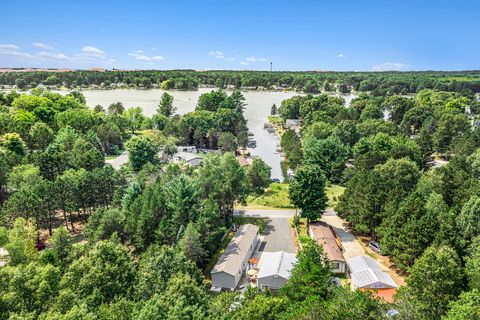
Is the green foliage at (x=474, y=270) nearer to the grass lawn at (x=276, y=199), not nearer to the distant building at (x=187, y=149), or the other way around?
the grass lawn at (x=276, y=199)

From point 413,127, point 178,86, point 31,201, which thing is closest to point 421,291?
point 31,201

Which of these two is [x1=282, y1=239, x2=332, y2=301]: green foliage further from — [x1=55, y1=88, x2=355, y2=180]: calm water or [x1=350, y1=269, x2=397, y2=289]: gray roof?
[x1=55, y1=88, x2=355, y2=180]: calm water

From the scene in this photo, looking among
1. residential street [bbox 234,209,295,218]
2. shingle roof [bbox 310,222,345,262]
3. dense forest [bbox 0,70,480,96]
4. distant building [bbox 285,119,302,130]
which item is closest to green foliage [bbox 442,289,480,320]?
shingle roof [bbox 310,222,345,262]

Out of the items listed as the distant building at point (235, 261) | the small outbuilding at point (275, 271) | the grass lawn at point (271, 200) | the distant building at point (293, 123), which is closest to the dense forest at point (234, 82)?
the distant building at point (293, 123)

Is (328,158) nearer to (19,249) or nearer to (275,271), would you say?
(275,271)

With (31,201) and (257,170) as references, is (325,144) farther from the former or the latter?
(31,201)

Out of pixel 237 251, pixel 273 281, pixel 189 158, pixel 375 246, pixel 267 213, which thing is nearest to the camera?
pixel 273 281

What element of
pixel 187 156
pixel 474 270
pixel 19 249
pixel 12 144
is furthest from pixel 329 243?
pixel 12 144
